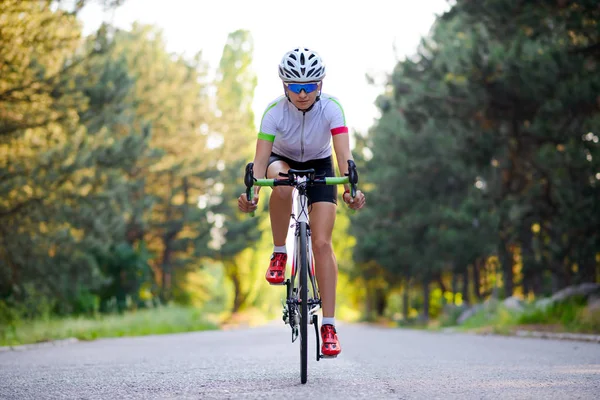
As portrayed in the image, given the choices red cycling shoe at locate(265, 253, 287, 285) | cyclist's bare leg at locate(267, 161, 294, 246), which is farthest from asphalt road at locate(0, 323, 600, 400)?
cyclist's bare leg at locate(267, 161, 294, 246)

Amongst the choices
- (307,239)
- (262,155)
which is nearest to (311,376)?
(307,239)

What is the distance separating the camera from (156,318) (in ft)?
89.8

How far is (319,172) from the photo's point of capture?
744 cm

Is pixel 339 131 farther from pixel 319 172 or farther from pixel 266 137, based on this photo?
pixel 266 137

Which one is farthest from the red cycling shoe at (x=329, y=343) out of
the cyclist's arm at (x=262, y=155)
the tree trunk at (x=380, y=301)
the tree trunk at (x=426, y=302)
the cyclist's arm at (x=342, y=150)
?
the tree trunk at (x=380, y=301)

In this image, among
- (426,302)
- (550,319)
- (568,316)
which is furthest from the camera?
(426,302)

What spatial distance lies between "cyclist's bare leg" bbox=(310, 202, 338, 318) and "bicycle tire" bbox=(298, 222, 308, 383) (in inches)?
9.0

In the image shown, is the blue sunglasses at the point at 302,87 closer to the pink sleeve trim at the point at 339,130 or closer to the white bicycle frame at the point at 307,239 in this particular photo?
the pink sleeve trim at the point at 339,130

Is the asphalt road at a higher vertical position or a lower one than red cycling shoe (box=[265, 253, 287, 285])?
lower

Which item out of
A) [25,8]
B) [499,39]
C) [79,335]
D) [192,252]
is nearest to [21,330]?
[79,335]

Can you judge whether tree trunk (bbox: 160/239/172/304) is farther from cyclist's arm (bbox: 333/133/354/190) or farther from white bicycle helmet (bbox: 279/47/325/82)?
white bicycle helmet (bbox: 279/47/325/82)

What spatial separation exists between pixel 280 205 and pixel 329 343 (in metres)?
1.27

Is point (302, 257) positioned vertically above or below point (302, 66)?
below

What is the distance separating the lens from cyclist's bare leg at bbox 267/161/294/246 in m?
7.27
